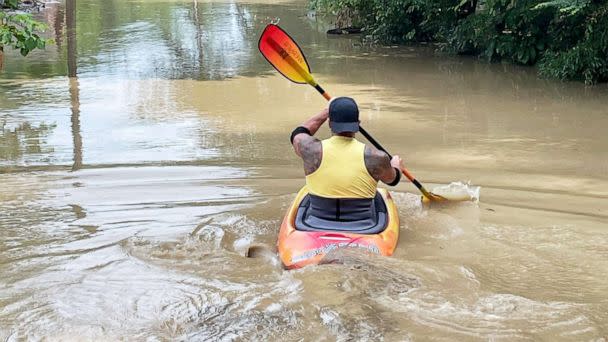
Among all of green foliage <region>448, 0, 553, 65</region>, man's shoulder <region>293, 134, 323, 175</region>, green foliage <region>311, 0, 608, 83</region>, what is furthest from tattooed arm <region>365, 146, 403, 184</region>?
green foliage <region>448, 0, 553, 65</region>

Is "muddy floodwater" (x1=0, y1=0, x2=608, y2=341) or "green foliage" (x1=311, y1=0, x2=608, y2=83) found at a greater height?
"green foliage" (x1=311, y1=0, x2=608, y2=83)

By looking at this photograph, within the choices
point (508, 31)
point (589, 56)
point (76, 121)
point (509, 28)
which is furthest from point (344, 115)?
point (508, 31)

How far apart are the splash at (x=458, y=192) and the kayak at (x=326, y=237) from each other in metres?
1.08

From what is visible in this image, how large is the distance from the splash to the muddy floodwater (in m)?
0.10

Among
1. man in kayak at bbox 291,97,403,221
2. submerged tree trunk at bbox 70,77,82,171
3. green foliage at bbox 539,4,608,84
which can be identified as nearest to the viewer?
man in kayak at bbox 291,97,403,221

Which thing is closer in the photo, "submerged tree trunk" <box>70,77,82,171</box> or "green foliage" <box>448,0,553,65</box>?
"submerged tree trunk" <box>70,77,82,171</box>

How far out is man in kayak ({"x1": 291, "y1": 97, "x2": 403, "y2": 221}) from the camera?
502 cm

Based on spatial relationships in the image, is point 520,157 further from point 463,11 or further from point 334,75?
point 463,11

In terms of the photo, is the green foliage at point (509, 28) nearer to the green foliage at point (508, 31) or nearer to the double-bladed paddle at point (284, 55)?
the green foliage at point (508, 31)

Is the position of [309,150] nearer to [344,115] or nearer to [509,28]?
[344,115]

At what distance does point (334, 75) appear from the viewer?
1362cm

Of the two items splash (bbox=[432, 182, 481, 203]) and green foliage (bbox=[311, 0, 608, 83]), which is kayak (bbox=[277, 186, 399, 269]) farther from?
green foliage (bbox=[311, 0, 608, 83])

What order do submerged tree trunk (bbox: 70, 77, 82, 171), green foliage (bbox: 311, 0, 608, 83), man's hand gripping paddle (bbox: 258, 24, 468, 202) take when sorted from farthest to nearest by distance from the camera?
green foliage (bbox: 311, 0, 608, 83), submerged tree trunk (bbox: 70, 77, 82, 171), man's hand gripping paddle (bbox: 258, 24, 468, 202)

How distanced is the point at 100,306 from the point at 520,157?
16.5 feet
